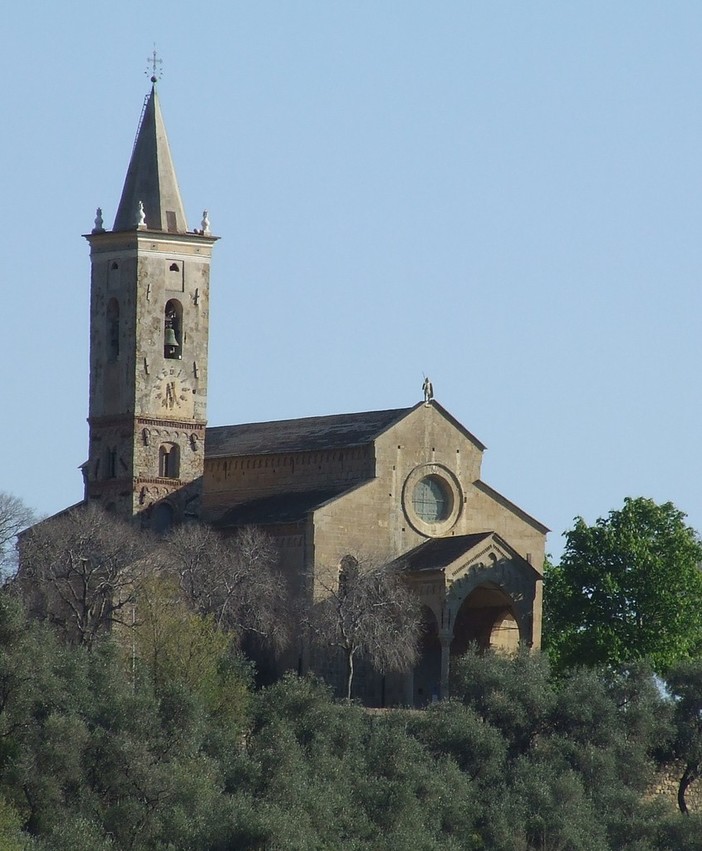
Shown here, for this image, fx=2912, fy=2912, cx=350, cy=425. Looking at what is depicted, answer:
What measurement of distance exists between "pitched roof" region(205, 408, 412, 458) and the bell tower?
10.1ft

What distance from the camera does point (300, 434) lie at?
9869cm

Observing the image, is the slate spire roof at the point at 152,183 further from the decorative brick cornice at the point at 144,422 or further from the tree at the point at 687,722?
the tree at the point at 687,722

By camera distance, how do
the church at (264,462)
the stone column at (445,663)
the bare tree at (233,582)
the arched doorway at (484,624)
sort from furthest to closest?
the arched doorway at (484,624), the church at (264,462), the stone column at (445,663), the bare tree at (233,582)

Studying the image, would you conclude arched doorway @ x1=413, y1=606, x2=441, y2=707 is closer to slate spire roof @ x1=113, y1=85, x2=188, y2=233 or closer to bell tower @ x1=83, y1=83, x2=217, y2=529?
bell tower @ x1=83, y1=83, x2=217, y2=529

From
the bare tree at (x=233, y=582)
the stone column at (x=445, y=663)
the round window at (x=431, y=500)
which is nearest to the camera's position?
the bare tree at (x=233, y=582)

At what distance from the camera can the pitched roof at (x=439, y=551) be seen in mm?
91562

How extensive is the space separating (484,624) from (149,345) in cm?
1430

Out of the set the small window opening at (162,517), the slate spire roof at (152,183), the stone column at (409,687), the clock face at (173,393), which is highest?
the slate spire roof at (152,183)

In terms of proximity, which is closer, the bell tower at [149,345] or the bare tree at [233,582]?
the bare tree at [233,582]

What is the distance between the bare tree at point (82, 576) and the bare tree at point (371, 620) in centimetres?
602

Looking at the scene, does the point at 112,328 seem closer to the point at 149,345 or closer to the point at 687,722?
the point at 149,345

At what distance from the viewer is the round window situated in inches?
3740

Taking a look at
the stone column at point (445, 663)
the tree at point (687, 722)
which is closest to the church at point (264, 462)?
the stone column at point (445, 663)

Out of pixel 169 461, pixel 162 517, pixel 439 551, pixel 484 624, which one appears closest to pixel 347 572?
pixel 439 551
